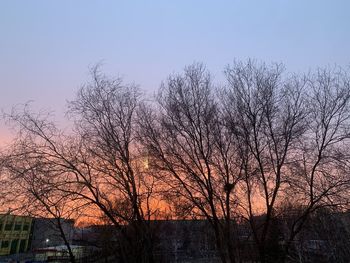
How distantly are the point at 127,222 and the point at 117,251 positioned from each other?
180 cm

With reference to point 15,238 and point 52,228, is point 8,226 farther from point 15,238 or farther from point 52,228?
point 52,228

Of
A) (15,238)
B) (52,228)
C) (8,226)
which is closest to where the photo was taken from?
(52,228)

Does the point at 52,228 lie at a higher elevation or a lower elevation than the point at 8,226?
lower

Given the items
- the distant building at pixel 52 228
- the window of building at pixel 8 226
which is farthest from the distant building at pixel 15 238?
the distant building at pixel 52 228

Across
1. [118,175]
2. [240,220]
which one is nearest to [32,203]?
[118,175]

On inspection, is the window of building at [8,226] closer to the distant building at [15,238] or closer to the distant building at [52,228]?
the distant building at [15,238]

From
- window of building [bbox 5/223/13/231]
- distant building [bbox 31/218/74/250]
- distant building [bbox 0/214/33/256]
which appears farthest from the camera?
distant building [bbox 0/214/33/256]

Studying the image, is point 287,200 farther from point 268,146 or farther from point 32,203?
point 32,203

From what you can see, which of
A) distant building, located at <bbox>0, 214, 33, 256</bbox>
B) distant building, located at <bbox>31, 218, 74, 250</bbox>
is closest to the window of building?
distant building, located at <bbox>0, 214, 33, 256</bbox>

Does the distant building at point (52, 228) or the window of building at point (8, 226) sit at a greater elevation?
the window of building at point (8, 226)

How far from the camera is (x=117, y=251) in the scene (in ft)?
54.2

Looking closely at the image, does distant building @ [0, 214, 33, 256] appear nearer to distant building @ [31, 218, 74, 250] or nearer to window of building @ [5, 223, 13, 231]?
window of building @ [5, 223, 13, 231]

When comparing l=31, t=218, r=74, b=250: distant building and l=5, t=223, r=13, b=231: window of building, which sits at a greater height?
l=5, t=223, r=13, b=231: window of building

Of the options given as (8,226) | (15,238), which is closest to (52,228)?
(8,226)
